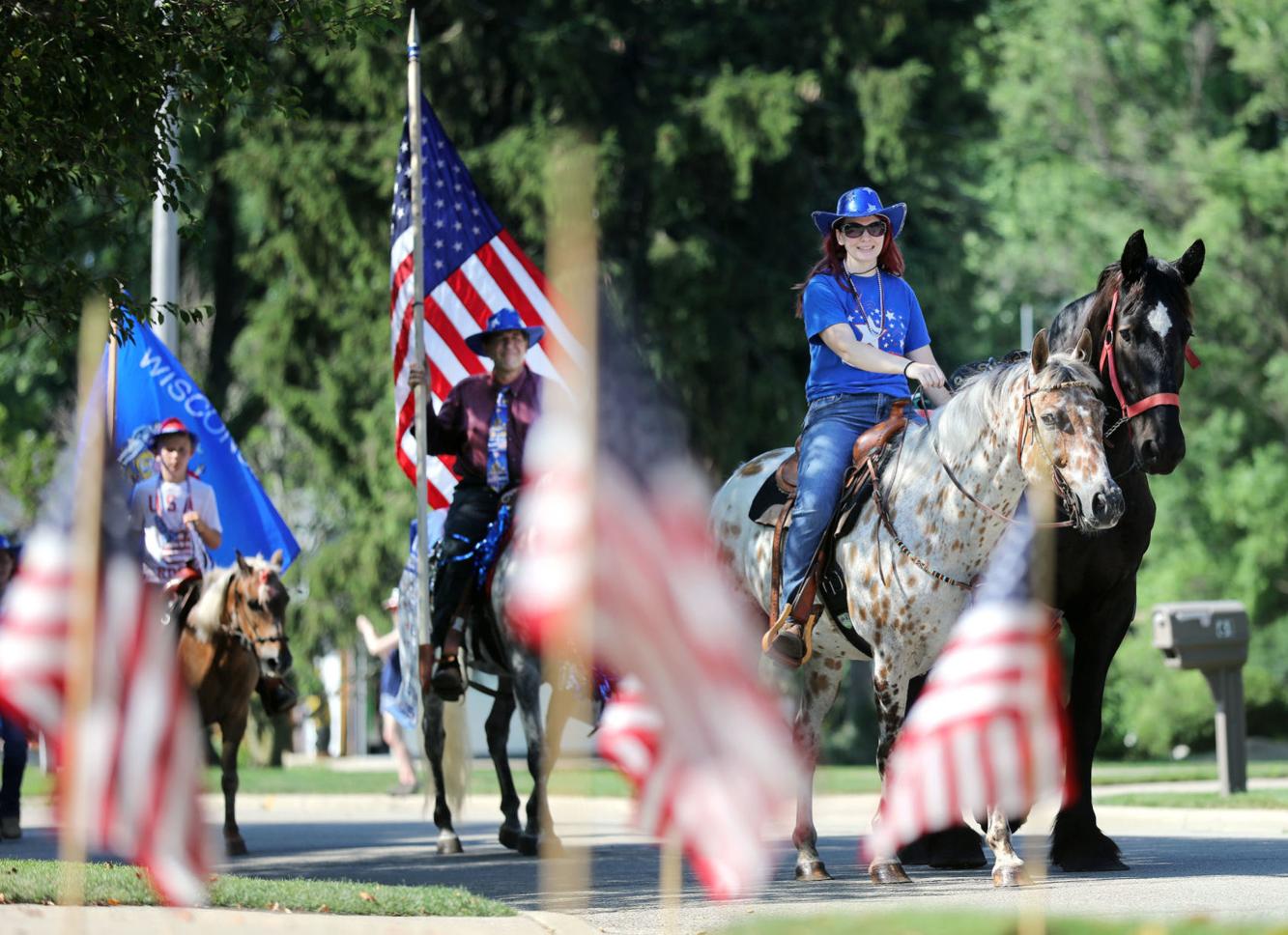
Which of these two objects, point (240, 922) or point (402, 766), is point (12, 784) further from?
point (240, 922)

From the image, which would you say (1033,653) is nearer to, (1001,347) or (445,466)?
(445,466)

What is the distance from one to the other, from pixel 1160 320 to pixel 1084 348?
1.39 ft

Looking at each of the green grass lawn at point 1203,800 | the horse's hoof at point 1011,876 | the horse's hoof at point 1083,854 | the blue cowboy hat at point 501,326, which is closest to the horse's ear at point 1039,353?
the horse's hoof at point 1011,876

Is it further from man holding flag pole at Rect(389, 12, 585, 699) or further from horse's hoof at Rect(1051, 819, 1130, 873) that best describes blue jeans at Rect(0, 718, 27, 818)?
horse's hoof at Rect(1051, 819, 1130, 873)

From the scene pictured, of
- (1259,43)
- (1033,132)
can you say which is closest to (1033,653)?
(1259,43)

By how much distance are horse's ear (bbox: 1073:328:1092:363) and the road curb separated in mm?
3883

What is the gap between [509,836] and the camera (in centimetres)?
1487

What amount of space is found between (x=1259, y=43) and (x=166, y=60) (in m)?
30.4

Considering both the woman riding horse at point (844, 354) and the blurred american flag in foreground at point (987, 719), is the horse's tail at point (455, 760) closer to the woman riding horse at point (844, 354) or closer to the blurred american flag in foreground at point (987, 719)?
the woman riding horse at point (844, 354)

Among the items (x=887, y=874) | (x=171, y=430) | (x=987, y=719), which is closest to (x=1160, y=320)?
(x=887, y=874)

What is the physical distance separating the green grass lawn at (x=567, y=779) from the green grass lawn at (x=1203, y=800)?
3.58 m

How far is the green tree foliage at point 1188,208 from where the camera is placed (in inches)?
1537

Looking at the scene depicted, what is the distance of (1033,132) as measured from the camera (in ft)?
142

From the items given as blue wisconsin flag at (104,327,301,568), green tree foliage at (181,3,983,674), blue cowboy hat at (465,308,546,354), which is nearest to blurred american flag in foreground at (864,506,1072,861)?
blue cowboy hat at (465,308,546,354)
